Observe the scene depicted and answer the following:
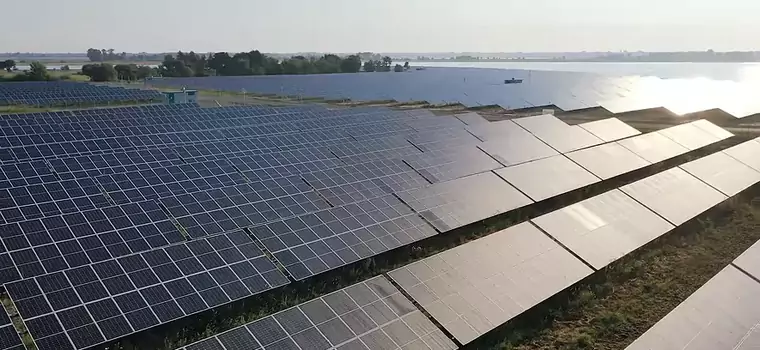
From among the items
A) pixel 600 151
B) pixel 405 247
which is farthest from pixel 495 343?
pixel 600 151

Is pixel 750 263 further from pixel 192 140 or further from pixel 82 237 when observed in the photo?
pixel 192 140

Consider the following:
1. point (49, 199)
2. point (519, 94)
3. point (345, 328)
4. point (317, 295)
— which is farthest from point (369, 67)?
point (345, 328)

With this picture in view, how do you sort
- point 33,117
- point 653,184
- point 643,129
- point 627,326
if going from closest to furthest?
point 627,326
point 653,184
point 33,117
point 643,129

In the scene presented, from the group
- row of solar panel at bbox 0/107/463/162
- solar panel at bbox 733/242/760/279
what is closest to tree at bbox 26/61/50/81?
row of solar panel at bbox 0/107/463/162

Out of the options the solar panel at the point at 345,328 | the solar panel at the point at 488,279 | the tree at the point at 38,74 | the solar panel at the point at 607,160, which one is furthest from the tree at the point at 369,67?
the solar panel at the point at 345,328

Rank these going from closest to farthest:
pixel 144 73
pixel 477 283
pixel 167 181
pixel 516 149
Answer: pixel 477 283 → pixel 167 181 → pixel 516 149 → pixel 144 73

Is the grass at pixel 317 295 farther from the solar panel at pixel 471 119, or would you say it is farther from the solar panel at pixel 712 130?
the solar panel at pixel 712 130

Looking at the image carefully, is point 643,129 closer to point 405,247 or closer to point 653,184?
point 653,184
